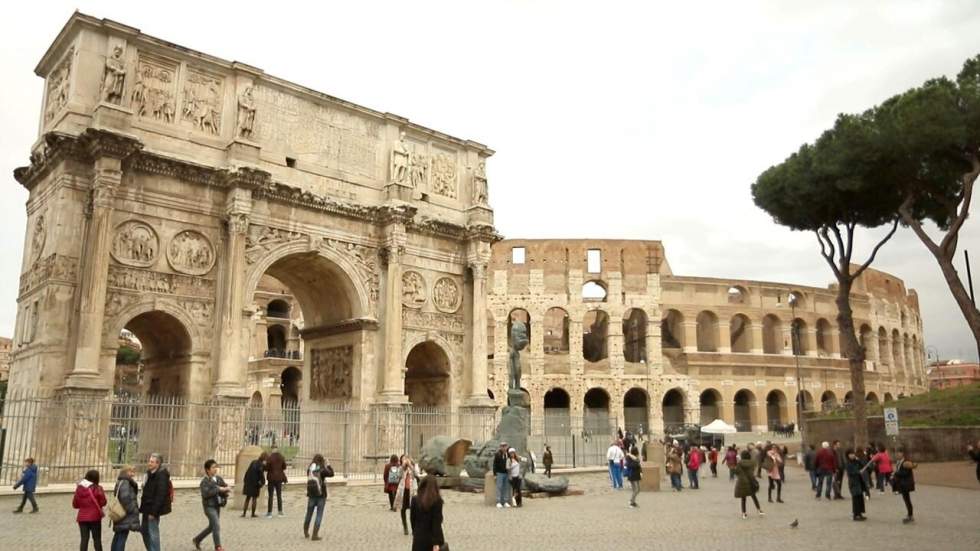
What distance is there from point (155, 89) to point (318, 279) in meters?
6.38

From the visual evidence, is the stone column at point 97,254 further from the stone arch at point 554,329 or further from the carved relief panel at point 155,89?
the stone arch at point 554,329

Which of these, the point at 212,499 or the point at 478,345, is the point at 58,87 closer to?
the point at 478,345

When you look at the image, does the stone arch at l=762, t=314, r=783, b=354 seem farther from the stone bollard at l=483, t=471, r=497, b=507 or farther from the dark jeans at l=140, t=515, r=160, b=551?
the dark jeans at l=140, t=515, r=160, b=551

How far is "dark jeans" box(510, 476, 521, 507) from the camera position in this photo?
1270 cm

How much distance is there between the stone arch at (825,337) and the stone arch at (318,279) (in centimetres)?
3721

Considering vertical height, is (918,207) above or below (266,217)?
above

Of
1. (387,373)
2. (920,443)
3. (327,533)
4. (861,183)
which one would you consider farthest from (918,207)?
(327,533)

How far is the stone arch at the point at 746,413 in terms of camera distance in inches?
1731

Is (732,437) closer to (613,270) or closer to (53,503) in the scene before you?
(613,270)

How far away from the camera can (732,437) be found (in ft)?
135

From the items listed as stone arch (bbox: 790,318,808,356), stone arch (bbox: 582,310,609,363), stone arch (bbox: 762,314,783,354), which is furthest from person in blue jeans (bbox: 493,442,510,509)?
stone arch (bbox: 790,318,808,356)

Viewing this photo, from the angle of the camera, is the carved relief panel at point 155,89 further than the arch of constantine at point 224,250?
Yes

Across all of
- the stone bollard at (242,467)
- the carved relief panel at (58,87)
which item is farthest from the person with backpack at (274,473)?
the carved relief panel at (58,87)

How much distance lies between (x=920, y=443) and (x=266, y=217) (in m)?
19.5
